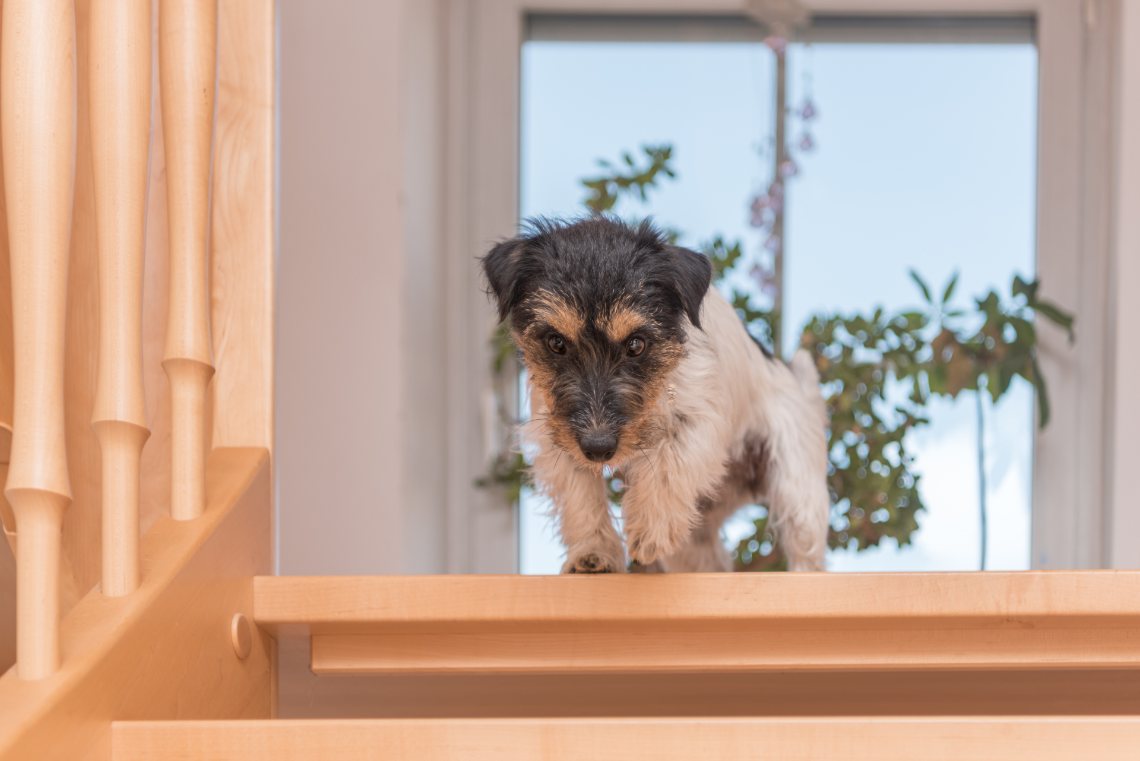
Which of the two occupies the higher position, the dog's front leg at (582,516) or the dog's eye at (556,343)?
the dog's eye at (556,343)

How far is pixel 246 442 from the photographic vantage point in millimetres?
1360

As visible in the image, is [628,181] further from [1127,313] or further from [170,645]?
[170,645]

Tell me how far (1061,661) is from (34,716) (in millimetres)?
1008

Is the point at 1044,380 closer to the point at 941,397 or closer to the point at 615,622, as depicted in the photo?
the point at 941,397

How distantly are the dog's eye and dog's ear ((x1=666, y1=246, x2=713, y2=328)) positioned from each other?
0.51 feet

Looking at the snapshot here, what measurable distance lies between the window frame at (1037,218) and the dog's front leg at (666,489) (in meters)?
1.62

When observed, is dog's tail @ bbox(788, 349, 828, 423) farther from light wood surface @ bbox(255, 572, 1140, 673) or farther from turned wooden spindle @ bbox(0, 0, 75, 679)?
turned wooden spindle @ bbox(0, 0, 75, 679)

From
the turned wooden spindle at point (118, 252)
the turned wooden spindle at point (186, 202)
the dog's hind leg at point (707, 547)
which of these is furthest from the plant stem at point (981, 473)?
the turned wooden spindle at point (118, 252)

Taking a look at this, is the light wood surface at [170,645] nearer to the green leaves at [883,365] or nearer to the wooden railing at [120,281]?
the wooden railing at [120,281]

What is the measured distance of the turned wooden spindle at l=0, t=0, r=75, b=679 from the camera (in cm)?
85

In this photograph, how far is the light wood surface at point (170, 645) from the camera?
83cm

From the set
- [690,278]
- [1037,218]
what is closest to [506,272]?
→ [690,278]

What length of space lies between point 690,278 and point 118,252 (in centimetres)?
66

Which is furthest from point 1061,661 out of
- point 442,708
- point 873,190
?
point 873,190
